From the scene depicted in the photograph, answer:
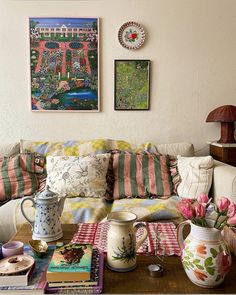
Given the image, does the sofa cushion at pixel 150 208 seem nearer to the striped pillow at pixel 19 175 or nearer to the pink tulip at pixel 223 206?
the striped pillow at pixel 19 175

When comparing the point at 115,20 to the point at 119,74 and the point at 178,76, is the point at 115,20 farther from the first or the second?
the point at 178,76

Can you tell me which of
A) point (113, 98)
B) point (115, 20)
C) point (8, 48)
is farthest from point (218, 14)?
point (8, 48)

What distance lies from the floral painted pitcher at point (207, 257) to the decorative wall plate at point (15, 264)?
1.60 ft

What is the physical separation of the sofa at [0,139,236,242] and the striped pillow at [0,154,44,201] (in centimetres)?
1

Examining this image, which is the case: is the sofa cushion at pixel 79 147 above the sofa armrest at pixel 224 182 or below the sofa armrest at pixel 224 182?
above

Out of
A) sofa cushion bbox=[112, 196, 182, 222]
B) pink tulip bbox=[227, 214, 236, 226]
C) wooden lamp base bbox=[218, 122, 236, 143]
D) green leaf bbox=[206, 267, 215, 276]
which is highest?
wooden lamp base bbox=[218, 122, 236, 143]

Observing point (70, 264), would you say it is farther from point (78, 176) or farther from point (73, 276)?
point (78, 176)

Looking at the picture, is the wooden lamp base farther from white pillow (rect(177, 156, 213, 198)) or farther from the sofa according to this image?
white pillow (rect(177, 156, 213, 198))

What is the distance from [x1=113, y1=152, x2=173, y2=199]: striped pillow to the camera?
210 centimetres

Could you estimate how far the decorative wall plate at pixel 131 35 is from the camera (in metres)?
2.52

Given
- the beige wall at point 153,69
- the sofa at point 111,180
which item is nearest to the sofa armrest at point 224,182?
the sofa at point 111,180

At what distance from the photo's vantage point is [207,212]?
2.91ft

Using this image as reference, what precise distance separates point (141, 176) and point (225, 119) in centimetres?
86

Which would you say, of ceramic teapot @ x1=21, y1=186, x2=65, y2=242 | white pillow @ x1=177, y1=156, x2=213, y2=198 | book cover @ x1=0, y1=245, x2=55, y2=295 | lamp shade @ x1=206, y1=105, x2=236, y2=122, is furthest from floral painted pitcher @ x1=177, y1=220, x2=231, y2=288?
lamp shade @ x1=206, y1=105, x2=236, y2=122
